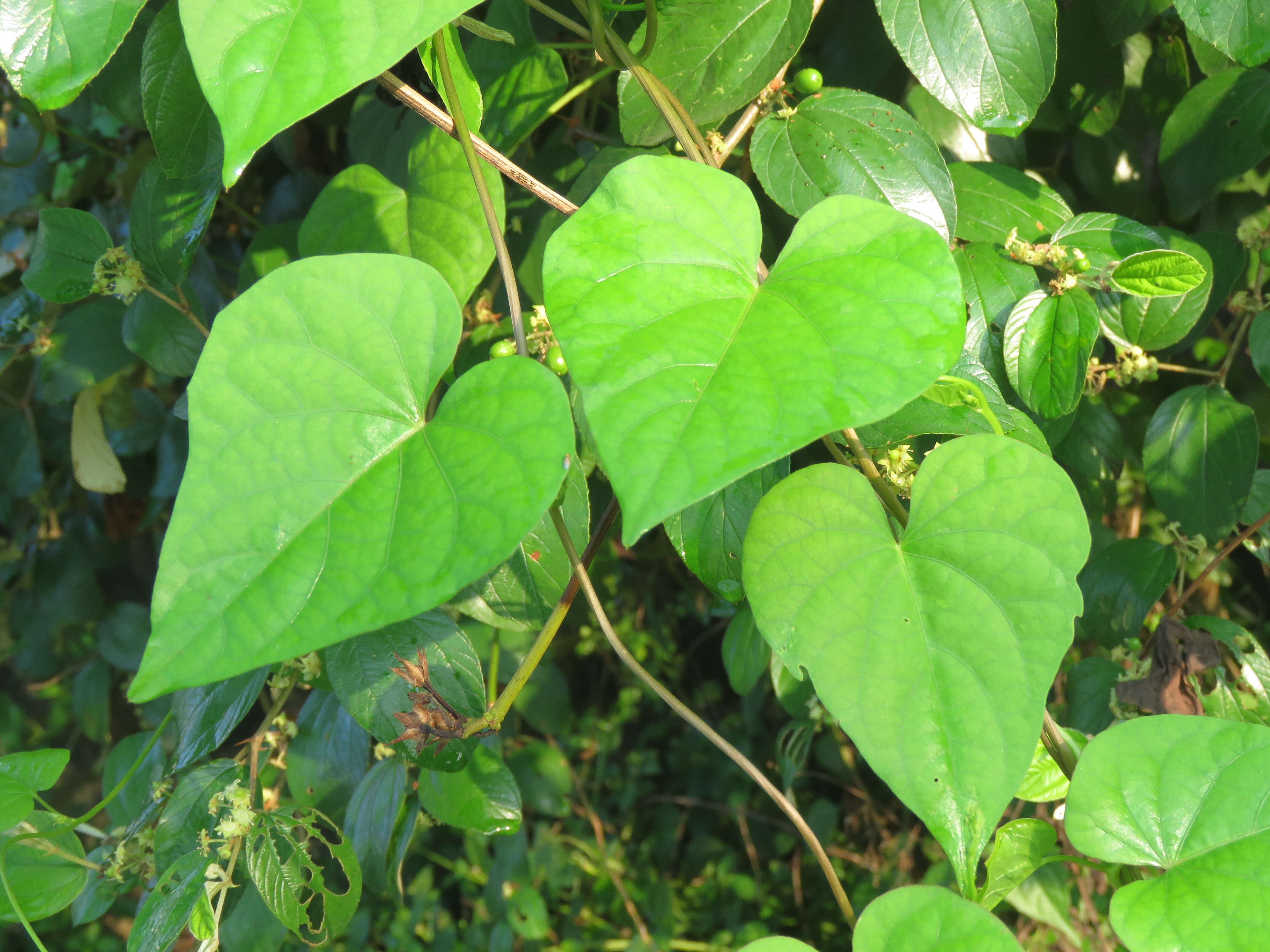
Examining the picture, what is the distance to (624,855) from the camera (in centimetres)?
191

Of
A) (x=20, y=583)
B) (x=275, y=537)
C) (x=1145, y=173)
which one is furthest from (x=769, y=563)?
(x=20, y=583)

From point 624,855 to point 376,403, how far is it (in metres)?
1.75

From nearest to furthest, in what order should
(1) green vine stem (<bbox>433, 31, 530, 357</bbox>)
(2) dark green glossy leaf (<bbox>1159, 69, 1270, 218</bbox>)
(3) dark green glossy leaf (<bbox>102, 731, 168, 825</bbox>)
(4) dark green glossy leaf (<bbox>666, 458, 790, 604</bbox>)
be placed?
1. (1) green vine stem (<bbox>433, 31, 530, 357</bbox>)
2. (4) dark green glossy leaf (<bbox>666, 458, 790, 604</bbox>)
3. (2) dark green glossy leaf (<bbox>1159, 69, 1270, 218</bbox>)
4. (3) dark green glossy leaf (<bbox>102, 731, 168, 825</bbox>)

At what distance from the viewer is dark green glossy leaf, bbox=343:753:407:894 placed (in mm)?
752

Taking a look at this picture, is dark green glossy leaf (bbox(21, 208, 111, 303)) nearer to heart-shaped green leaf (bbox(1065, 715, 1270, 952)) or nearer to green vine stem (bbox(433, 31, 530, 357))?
green vine stem (bbox(433, 31, 530, 357))

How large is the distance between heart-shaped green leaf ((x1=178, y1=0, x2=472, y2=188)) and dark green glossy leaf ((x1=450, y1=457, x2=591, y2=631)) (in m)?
0.34

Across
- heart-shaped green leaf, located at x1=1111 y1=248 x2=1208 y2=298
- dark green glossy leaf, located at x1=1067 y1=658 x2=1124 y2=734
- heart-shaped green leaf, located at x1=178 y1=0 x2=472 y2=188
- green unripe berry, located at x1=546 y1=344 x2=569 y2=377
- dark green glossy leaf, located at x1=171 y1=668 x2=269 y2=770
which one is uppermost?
heart-shaped green leaf, located at x1=178 y1=0 x2=472 y2=188

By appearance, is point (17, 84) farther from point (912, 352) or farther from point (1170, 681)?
point (1170, 681)

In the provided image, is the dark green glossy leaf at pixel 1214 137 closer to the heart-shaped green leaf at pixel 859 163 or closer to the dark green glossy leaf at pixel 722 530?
the heart-shaped green leaf at pixel 859 163

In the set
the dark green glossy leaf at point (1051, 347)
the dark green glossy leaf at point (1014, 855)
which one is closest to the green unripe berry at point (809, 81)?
the dark green glossy leaf at point (1051, 347)

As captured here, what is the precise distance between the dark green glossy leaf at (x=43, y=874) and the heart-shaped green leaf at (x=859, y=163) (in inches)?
28.2

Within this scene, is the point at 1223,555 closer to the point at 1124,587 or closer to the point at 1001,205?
the point at 1124,587

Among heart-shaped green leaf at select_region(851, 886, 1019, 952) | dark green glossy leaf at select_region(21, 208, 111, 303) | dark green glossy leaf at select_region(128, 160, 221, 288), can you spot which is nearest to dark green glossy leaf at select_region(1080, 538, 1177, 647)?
heart-shaped green leaf at select_region(851, 886, 1019, 952)

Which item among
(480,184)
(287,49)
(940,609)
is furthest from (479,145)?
(940,609)
